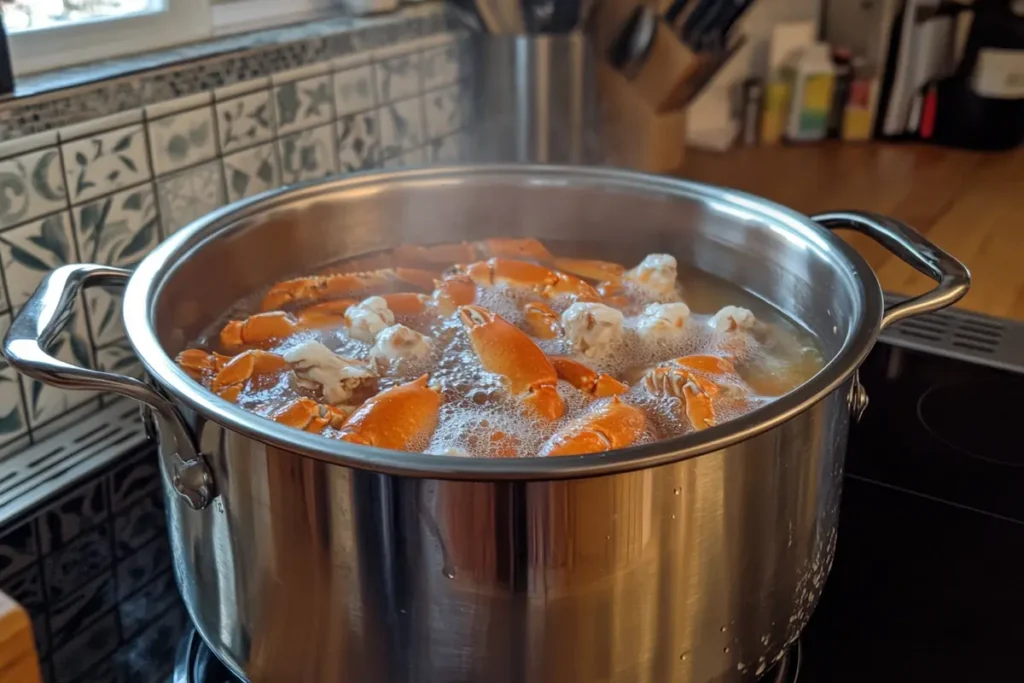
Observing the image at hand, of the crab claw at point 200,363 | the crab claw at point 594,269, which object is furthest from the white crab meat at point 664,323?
the crab claw at point 200,363

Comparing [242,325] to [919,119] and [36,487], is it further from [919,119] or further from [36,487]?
[919,119]

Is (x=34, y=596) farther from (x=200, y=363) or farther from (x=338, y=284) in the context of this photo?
(x=338, y=284)

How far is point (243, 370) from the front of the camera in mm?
733

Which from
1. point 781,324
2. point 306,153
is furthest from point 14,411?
point 781,324

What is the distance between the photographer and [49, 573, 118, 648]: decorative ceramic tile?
2.43 ft

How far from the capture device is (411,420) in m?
0.67

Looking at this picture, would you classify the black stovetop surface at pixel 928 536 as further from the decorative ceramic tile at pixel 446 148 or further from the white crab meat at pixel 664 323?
the decorative ceramic tile at pixel 446 148

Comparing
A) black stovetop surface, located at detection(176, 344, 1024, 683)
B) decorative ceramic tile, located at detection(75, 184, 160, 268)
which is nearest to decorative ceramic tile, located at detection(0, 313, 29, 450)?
decorative ceramic tile, located at detection(75, 184, 160, 268)

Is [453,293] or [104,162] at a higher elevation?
[104,162]

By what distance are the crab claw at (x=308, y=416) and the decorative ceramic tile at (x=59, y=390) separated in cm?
34

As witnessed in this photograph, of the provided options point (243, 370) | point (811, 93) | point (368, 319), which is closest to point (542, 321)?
point (368, 319)

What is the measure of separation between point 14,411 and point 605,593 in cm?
60

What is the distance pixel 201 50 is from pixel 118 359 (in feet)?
1.08

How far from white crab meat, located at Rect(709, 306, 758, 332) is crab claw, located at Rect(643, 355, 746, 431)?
49mm
